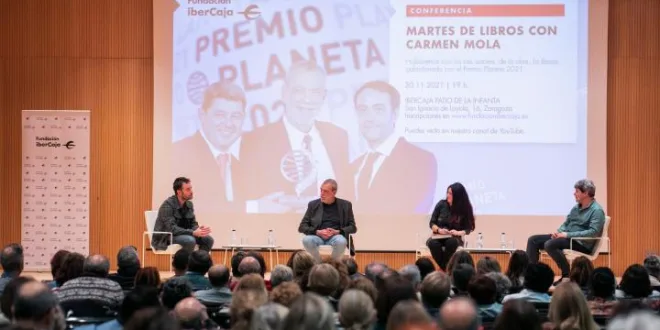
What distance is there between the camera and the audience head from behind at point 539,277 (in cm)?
522

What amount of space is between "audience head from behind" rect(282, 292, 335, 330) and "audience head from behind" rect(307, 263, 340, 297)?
1.71 metres

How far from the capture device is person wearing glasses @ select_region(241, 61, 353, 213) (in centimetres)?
988

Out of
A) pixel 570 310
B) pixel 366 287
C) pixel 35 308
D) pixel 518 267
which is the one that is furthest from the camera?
pixel 518 267

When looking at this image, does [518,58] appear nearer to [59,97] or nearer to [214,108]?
[214,108]

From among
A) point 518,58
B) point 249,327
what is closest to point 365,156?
point 518,58

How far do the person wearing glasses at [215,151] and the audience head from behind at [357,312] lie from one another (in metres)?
6.51

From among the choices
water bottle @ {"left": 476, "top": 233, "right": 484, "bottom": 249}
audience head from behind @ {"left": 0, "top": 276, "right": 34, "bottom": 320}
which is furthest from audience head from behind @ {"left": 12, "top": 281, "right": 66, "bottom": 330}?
water bottle @ {"left": 476, "top": 233, "right": 484, "bottom": 249}

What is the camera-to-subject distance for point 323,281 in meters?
4.79

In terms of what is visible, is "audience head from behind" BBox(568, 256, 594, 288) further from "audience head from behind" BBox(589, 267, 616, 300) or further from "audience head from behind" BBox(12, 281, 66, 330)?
"audience head from behind" BBox(12, 281, 66, 330)

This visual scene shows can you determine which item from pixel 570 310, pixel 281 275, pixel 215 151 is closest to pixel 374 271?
pixel 281 275

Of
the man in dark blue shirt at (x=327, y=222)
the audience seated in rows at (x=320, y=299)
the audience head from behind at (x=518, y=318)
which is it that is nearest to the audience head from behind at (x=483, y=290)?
the audience seated in rows at (x=320, y=299)

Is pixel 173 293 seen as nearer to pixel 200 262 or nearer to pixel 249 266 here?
pixel 249 266

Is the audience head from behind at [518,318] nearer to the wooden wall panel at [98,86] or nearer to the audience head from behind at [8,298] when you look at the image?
the audience head from behind at [8,298]

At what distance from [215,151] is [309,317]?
706 cm
